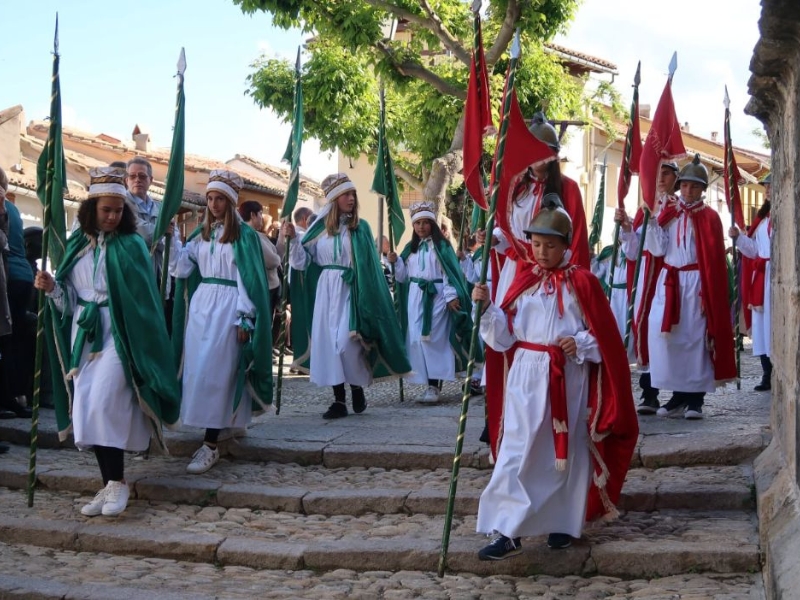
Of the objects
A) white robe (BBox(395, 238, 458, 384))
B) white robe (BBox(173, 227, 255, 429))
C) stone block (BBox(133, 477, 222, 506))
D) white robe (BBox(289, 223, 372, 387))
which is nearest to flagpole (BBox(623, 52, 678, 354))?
white robe (BBox(289, 223, 372, 387))

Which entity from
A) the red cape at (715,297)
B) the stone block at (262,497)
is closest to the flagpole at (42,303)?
the stone block at (262,497)

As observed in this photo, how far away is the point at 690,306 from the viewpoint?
27.4 feet

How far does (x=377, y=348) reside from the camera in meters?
9.23

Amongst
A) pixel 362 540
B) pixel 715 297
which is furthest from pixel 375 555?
pixel 715 297

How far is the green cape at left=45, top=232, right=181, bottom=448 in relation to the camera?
22.0ft

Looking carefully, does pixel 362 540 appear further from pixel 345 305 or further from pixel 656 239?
pixel 656 239

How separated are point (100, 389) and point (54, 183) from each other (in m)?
1.48

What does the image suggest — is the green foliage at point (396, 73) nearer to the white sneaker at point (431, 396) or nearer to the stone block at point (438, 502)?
the white sneaker at point (431, 396)

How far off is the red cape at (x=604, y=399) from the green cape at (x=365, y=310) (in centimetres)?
354

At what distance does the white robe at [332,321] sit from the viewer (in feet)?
29.6

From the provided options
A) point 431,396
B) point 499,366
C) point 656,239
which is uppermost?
point 656,239

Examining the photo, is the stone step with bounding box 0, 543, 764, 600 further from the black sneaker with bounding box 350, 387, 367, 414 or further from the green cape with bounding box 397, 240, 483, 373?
the green cape with bounding box 397, 240, 483, 373

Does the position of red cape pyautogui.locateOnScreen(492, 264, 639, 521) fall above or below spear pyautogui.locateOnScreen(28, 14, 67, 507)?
below

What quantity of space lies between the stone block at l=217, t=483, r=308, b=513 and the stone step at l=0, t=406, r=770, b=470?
67 centimetres
